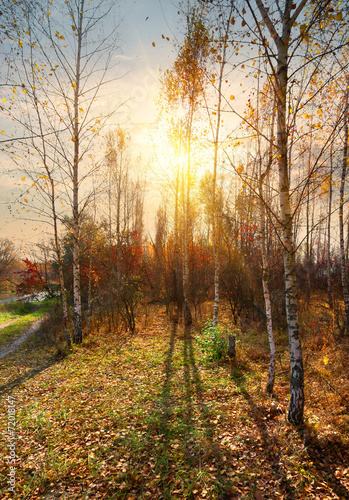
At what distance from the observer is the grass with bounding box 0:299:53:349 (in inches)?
526

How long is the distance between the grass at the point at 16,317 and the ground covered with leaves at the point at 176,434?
744 cm

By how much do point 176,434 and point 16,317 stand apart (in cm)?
1991

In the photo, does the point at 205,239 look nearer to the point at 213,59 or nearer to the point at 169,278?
the point at 169,278

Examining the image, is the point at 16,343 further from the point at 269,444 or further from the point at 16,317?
the point at 269,444

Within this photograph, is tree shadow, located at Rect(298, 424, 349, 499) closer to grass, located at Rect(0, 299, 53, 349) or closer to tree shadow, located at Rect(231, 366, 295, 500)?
tree shadow, located at Rect(231, 366, 295, 500)

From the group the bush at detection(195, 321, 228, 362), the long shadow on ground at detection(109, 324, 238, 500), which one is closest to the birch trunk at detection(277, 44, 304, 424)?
the long shadow on ground at detection(109, 324, 238, 500)

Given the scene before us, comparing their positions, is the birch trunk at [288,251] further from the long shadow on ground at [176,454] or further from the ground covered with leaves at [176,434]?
the long shadow on ground at [176,454]

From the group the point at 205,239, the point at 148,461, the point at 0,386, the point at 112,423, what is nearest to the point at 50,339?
the point at 0,386

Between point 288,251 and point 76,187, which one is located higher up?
point 76,187

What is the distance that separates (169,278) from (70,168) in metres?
7.94

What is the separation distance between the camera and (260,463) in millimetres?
3504

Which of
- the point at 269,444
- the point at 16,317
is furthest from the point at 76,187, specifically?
the point at 16,317

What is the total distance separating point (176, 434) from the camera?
4.25 m

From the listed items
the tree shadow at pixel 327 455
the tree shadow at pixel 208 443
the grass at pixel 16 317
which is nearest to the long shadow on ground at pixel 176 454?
the tree shadow at pixel 208 443
